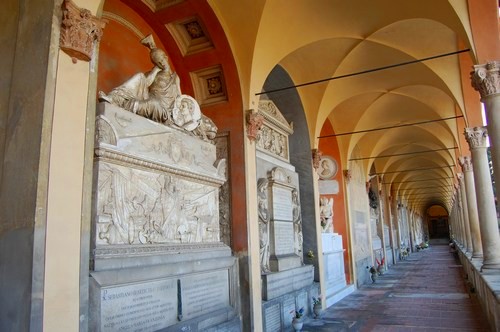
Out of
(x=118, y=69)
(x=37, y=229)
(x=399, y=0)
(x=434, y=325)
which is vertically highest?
(x=399, y=0)

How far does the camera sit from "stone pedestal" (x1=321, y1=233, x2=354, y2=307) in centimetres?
1119

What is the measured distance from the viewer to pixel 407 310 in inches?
373

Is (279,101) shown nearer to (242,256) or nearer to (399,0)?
(399,0)

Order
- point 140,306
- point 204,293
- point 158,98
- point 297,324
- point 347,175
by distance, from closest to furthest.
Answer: point 140,306, point 158,98, point 204,293, point 297,324, point 347,175

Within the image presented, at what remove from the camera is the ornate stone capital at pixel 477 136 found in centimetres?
926

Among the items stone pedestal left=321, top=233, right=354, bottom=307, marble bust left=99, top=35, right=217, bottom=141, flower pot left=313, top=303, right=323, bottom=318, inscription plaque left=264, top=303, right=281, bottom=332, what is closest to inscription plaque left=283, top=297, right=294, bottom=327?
inscription plaque left=264, top=303, right=281, bottom=332

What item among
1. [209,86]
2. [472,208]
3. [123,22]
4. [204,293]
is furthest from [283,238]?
[472,208]

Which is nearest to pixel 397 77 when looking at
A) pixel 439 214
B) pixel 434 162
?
pixel 434 162

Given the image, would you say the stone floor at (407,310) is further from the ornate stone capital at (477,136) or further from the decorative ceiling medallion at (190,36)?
the decorative ceiling medallion at (190,36)

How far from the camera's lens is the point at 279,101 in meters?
10.3

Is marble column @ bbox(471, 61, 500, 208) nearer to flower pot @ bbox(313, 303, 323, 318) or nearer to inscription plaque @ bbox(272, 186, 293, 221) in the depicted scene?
inscription plaque @ bbox(272, 186, 293, 221)

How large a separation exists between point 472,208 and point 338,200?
13.5ft

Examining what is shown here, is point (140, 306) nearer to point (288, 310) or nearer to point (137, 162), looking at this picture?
point (137, 162)

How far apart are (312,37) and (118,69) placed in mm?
4329
